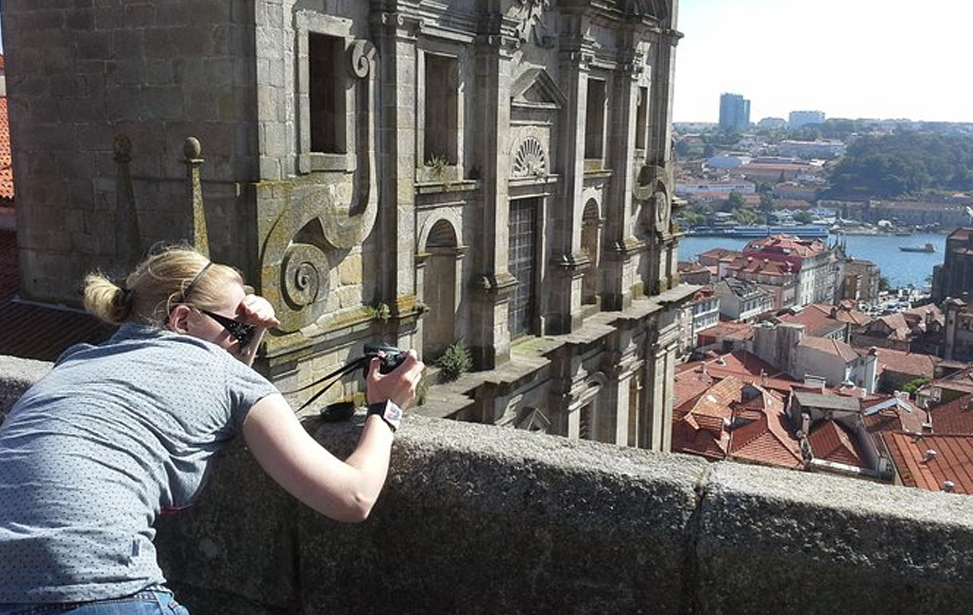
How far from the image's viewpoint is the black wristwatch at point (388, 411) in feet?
9.80

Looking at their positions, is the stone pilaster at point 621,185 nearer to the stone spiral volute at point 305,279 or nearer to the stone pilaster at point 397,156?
the stone pilaster at point 397,156

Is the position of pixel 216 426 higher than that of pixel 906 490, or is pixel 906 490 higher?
pixel 216 426

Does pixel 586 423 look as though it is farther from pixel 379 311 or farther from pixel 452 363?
pixel 379 311

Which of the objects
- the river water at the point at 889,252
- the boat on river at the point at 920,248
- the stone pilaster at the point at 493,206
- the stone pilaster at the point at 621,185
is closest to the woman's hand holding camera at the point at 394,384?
the stone pilaster at the point at 493,206

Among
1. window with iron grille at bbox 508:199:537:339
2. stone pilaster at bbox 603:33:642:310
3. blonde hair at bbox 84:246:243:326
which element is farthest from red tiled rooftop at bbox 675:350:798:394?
blonde hair at bbox 84:246:243:326

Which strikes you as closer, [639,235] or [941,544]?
[941,544]

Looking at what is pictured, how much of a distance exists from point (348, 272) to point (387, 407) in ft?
29.9

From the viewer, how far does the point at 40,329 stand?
11.6m

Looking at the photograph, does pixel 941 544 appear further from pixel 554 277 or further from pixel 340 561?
pixel 554 277

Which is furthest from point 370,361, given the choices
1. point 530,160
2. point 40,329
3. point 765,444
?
point 765,444

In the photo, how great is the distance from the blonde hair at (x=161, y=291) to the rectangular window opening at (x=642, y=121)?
1890 cm

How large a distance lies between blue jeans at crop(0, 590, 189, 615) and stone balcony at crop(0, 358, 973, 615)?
36.6 inches

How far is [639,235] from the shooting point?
21688 millimetres

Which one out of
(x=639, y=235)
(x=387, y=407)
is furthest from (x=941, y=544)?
(x=639, y=235)
